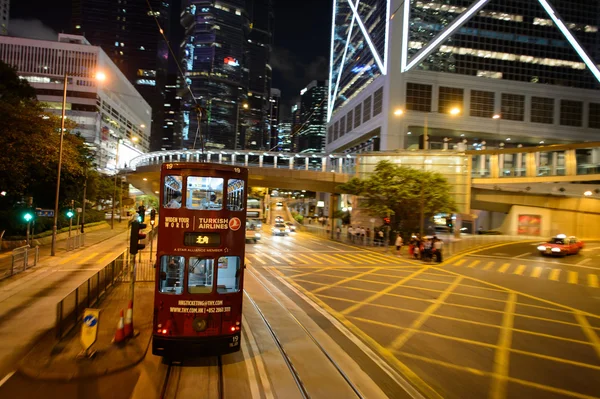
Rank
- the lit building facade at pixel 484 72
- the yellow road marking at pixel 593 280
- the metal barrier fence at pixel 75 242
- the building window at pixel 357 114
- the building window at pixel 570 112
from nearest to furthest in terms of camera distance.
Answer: the yellow road marking at pixel 593 280 → the metal barrier fence at pixel 75 242 → the lit building facade at pixel 484 72 → the building window at pixel 570 112 → the building window at pixel 357 114

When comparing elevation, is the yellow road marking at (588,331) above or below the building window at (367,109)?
below

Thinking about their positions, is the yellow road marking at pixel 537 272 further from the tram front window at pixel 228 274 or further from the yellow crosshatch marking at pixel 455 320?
the tram front window at pixel 228 274

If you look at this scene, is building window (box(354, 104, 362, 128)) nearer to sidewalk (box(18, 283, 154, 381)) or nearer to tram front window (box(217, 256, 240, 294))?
sidewalk (box(18, 283, 154, 381))

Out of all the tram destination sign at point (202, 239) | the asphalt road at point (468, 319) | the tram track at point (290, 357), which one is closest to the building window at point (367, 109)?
the asphalt road at point (468, 319)

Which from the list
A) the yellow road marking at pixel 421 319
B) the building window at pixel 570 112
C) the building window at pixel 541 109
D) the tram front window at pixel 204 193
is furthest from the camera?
the building window at pixel 570 112

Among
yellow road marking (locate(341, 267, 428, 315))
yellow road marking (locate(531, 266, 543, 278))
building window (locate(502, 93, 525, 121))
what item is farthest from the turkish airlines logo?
building window (locate(502, 93, 525, 121))

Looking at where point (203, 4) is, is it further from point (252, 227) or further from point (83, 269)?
point (83, 269)

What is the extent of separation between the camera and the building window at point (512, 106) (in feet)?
204

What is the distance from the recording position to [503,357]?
26.6 feet

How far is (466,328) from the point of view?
33.2 feet

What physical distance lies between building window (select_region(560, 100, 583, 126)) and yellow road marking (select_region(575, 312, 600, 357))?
65887 mm

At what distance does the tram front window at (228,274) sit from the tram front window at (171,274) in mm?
710

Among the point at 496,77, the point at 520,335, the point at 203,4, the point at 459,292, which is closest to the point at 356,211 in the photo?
the point at 459,292

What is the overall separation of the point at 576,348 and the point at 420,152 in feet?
90.0
